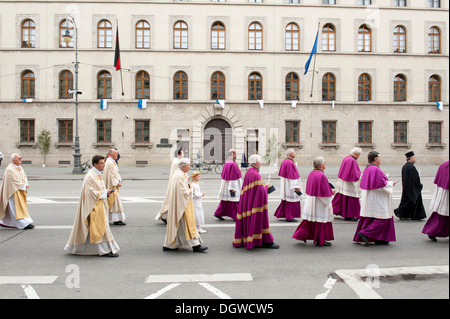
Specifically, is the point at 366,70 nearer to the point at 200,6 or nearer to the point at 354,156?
the point at 200,6

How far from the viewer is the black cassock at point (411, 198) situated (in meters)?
10.4

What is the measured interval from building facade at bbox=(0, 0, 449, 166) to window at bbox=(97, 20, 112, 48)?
81 millimetres

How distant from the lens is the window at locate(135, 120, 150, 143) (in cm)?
3269

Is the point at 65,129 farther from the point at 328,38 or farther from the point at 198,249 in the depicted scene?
the point at 198,249

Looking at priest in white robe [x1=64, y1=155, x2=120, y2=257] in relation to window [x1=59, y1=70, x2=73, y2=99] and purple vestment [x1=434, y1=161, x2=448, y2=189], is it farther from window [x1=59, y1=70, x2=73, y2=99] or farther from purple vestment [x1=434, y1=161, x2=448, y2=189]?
window [x1=59, y1=70, x2=73, y2=99]

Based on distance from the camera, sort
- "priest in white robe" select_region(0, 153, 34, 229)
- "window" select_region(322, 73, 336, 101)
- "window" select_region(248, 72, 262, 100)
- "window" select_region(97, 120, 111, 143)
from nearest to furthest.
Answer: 1. "priest in white robe" select_region(0, 153, 34, 229)
2. "window" select_region(97, 120, 111, 143)
3. "window" select_region(248, 72, 262, 100)
4. "window" select_region(322, 73, 336, 101)

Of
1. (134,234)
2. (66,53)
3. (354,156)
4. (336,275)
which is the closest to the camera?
(336,275)

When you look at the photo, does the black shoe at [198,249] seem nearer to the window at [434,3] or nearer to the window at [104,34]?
the window at [104,34]

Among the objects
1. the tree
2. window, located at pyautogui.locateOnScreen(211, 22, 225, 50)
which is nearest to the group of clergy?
the tree

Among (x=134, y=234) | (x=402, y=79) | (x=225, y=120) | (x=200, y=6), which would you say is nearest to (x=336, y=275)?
(x=134, y=234)

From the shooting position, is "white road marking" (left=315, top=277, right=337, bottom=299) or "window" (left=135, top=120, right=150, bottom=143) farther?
"window" (left=135, top=120, right=150, bottom=143)

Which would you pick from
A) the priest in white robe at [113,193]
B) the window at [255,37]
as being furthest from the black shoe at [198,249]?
the window at [255,37]

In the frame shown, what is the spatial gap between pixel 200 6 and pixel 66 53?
37.4 ft
